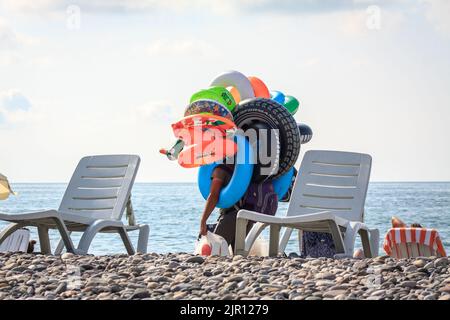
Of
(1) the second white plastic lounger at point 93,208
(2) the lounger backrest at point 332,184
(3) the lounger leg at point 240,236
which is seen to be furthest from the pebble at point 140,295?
(2) the lounger backrest at point 332,184

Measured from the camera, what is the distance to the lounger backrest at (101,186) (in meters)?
8.70

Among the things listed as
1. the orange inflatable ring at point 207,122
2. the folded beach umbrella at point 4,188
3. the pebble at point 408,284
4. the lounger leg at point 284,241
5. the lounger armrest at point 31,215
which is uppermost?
the orange inflatable ring at point 207,122

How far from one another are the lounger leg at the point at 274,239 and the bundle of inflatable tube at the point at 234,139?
2.27 ft

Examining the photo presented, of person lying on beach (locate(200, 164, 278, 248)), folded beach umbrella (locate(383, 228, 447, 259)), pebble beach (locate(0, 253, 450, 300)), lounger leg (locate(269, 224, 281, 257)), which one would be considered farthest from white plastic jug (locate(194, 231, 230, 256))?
folded beach umbrella (locate(383, 228, 447, 259))

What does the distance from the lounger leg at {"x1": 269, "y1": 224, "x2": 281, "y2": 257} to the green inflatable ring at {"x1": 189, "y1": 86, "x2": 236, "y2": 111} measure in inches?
56.3

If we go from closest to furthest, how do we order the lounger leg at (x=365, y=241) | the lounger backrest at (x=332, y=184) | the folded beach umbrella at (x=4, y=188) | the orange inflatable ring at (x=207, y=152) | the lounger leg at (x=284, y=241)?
the lounger leg at (x=365, y=241), the orange inflatable ring at (x=207, y=152), the lounger backrest at (x=332, y=184), the lounger leg at (x=284, y=241), the folded beach umbrella at (x=4, y=188)

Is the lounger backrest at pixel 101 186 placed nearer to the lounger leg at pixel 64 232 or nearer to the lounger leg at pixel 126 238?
the lounger leg at pixel 126 238

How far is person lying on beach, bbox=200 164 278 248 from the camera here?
27.2ft

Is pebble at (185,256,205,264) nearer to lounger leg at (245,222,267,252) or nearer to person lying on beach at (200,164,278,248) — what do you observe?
lounger leg at (245,222,267,252)

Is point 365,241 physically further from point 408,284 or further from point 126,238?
point 408,284

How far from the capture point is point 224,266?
630 cm

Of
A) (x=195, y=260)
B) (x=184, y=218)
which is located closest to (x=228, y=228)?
(x=195, y=260)

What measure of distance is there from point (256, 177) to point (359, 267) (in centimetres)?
255
